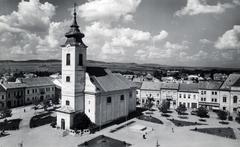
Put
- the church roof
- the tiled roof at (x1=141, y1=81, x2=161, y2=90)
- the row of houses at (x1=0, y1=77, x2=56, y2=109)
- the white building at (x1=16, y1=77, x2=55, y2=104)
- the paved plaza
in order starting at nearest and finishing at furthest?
the paved plaza < the church roof < the row of houses at (x1=0, y1=77, x2=56, y2=109) < the white building at (x1=16, y1=77, x2=55, y2=104) < the tiled roof at (x1=141, y1=81, x2=161, y2=90)

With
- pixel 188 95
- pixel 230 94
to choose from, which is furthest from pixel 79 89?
pixel 230 94

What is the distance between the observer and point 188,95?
174 ft

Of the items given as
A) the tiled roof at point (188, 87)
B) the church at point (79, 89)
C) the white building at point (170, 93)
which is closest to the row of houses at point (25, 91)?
the church at point (79, 89)

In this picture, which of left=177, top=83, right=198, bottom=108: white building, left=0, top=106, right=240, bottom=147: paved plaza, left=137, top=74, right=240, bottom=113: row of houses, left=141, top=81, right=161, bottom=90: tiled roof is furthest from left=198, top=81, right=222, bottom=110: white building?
left=0, top=106, right=240, bottom=147: paved plaza

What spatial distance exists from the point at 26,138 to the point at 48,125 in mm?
6286

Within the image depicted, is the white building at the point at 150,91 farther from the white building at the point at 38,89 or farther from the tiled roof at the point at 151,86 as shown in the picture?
the white building at the point at 38,89

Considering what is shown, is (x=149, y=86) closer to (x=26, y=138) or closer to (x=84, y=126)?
(x=84, y=126)

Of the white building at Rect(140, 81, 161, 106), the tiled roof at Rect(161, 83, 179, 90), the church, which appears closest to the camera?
the church

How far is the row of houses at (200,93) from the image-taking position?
46.6 meters

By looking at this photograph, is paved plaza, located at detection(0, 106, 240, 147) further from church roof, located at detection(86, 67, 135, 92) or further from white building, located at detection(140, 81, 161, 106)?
white building, located at detection(140, 81, 161, 106)

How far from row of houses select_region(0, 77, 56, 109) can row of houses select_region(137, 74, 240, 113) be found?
27.9 m

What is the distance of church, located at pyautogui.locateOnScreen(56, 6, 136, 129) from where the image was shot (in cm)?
3253

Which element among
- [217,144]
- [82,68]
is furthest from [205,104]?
[82,68]

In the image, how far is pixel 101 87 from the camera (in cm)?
3456
